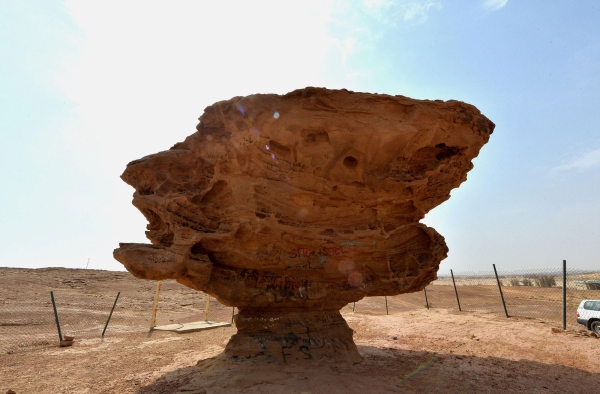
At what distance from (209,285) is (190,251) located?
2.90ft

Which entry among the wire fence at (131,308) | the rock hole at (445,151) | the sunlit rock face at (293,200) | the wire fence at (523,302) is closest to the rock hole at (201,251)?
the sunlit rock face at (293,200)

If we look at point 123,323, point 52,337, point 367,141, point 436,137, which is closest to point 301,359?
point 367,141

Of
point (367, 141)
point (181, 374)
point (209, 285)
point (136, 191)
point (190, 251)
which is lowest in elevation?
point (181, 374)

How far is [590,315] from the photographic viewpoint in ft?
34.4

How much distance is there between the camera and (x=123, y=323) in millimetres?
15922

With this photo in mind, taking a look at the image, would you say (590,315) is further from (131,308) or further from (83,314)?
(131,308)

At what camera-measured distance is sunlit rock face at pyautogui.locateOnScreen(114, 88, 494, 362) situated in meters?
7.52

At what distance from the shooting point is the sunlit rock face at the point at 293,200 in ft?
24.7

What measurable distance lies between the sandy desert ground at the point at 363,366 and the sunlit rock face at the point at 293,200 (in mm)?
910

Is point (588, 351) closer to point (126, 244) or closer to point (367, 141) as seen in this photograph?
point (367, 141)

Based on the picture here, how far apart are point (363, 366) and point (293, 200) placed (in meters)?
3.95

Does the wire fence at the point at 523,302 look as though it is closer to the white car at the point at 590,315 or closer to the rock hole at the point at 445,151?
the white car at the point at 590,315

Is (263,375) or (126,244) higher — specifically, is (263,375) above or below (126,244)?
below

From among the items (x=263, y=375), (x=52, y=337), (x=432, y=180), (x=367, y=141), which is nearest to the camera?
(x=263, y=375)
